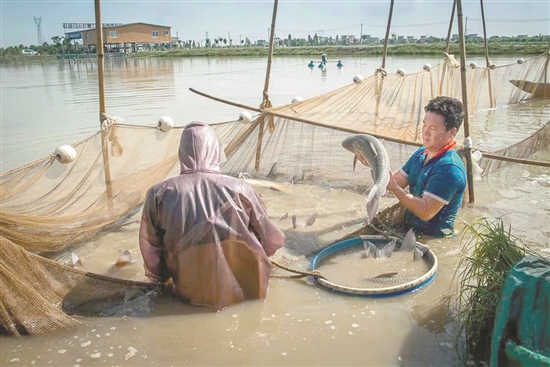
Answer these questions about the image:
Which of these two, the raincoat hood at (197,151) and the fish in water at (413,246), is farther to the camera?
the fish in water at (413,246)

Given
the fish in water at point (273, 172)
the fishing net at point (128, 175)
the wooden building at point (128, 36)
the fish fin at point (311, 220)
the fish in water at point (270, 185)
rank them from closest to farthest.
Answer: the fishing net at point (128, 175)
the fish fin at point (311, 220)
the fish in water at point (270, 185)
the fish in water at point (273, 172)
the wooden building at point (128, 36)

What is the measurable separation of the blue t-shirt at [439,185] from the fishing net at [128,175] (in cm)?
32

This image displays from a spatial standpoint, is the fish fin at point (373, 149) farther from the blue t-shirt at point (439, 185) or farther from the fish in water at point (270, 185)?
the fish in water at point (270, 185)

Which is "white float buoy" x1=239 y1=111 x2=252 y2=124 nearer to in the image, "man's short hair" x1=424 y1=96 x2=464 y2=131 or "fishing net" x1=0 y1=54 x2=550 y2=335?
"fishing net" x1=0 y1=54 x2=550 y2=335

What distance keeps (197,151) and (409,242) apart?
184 cm

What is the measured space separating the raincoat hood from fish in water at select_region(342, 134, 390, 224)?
44.9 inches

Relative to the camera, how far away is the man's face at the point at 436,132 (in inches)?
145

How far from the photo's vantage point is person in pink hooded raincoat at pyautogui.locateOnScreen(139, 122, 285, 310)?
274cm

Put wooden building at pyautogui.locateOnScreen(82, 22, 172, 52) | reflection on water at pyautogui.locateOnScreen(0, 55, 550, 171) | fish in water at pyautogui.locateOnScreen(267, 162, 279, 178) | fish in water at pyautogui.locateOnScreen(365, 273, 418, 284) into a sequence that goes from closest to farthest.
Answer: fish in water at pyautogui.locateOnScreen(365, 273, 418, 284) < fish in water at pyautogui.locateOnScreen(267, 162, 279, 178) < reflection on water at pyautogui.locateOnScreen(0, 55, 550, 171) < wooden building at pyautogui.locateOnScreen(82, 22, 172, 52)

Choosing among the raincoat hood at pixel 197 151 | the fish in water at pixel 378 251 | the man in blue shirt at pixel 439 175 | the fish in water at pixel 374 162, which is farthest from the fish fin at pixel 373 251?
the raincoat hood at pixel 197 151

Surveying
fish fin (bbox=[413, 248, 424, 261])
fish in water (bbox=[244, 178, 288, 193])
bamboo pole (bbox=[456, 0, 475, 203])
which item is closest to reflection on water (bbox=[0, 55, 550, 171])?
bamboo pole (bbox=[456, 0, 475, 203])

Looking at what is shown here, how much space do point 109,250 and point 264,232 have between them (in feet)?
5.91

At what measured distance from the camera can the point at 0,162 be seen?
7.75 meters

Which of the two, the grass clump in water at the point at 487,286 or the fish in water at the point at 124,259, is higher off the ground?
the grass clump in water at the point at 487,286
